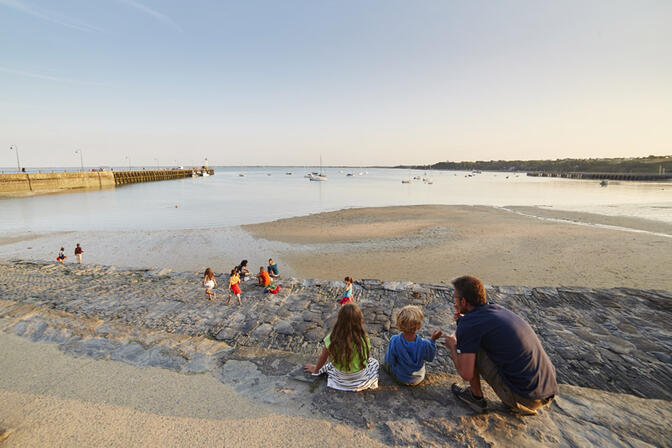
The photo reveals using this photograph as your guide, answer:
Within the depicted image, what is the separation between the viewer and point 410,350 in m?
4.04

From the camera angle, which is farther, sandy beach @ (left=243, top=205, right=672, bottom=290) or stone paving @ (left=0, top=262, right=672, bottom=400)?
sandy beach @ (left=243, top=205, right=672, bottom=290)

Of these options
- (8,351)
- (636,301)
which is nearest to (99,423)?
(8,351)

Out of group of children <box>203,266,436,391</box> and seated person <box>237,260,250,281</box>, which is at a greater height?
group of children <box>203,266,436,391</box>

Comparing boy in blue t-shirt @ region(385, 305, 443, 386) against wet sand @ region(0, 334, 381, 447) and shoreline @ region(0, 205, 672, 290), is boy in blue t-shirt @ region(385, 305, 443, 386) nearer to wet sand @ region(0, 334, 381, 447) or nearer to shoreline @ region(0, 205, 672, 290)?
wet sand @ region(0, 334, 381, 447)

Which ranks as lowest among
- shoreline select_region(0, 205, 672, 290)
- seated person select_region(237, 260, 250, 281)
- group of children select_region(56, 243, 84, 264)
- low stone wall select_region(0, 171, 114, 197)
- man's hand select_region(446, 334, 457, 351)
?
shoreline select_region(0, 205, 672, 290)

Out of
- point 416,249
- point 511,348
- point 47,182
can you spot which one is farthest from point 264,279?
point 47,182

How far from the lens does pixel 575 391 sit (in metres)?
4.20

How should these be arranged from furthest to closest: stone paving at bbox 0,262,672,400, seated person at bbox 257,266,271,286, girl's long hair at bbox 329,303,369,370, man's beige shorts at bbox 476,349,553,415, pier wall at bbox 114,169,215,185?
pier wall at bbox 114,169,215,185
seated person at bbox 257,266,271,286
stone paving at bbox 0,262,672,400
girl's long hair at bbox 329,303,369,370
man's beige shorts at bbox 476,349,553,415

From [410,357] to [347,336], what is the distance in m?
0.98

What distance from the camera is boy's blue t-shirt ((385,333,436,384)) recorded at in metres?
4.01

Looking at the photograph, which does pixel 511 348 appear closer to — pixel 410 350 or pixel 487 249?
pixel 410 350

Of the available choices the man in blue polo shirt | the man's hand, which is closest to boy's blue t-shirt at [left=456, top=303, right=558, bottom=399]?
the man in blue polo shirt

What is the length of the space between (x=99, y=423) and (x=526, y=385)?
5.07 m

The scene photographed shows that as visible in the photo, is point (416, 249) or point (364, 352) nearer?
point (364, 352)
